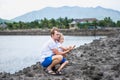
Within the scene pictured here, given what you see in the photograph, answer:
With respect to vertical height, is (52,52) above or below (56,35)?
below

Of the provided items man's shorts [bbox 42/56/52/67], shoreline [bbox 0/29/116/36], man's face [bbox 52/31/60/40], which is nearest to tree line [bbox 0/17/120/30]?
shoreline [bbox 0/29/116/36]

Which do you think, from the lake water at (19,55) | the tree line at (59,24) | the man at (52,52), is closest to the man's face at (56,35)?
the man at (52,52)

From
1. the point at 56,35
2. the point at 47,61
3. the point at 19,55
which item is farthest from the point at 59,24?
the point at 56,35

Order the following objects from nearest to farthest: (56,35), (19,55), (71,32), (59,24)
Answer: (56,35)
(19,55)
(71,32)
(59,24)

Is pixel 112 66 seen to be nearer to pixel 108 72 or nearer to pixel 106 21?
pixel 108 72

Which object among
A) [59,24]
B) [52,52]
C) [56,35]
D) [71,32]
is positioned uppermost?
[56,35]

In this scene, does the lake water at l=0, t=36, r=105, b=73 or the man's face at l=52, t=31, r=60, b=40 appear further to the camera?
the lake water at l=0, t=36, r=105, b=73

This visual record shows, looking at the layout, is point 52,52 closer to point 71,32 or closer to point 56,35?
point 56,35

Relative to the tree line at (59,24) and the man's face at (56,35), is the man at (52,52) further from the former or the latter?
the tree line at (59,24)

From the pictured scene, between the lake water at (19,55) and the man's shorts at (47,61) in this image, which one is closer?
the man's shorts at (47,61)

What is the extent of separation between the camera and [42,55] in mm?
10398

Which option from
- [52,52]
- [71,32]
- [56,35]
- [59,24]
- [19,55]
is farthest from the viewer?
[59,24]

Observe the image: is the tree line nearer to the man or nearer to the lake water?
the lake water

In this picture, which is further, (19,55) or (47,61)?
(19,55)
